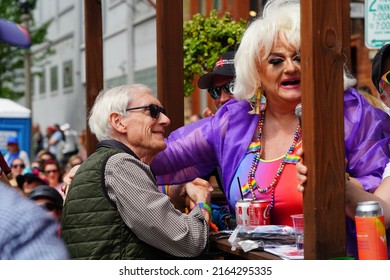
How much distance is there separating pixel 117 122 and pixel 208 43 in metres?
3.00

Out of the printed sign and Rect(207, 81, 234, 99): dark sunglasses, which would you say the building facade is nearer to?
the printed sign

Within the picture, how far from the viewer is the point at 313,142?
2588 mm

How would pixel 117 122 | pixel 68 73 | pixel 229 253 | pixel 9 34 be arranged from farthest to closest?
pixel 68 73
pixel 117 122
pixel 229 253
pixel 9 34

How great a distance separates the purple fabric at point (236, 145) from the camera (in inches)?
127

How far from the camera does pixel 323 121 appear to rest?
2592 millimetres

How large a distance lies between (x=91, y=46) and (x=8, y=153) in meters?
8.35

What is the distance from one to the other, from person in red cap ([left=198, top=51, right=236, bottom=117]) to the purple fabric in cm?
84

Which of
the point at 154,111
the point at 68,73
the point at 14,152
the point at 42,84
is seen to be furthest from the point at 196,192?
the point at 42,84

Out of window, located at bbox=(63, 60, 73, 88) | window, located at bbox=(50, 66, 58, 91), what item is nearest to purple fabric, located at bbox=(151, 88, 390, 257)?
window, located at bbox=(63, 60, 73, 88)

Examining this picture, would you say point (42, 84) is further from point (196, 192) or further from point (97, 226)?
point (97, 226)

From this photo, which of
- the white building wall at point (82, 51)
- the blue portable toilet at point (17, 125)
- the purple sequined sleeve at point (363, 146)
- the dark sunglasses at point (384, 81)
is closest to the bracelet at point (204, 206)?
the purple sequined sleeve at point (363, 146)
